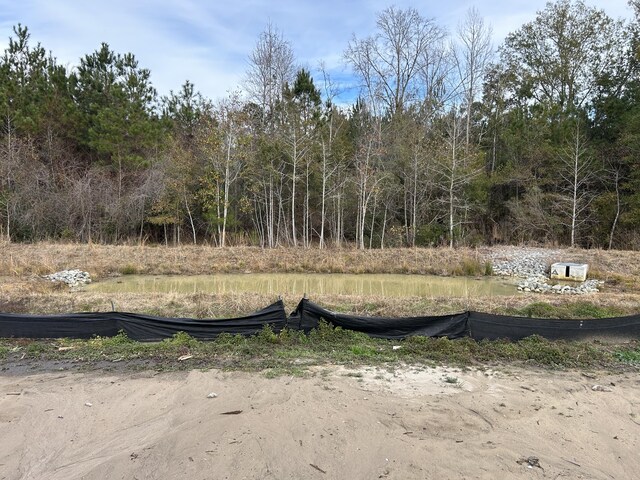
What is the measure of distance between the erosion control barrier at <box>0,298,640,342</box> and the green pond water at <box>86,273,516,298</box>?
4999 mm

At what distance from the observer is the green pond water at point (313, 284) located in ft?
41.1

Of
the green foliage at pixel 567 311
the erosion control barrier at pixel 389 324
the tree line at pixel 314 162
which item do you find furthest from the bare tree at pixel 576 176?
the erosion control barrier at pixel 389 324

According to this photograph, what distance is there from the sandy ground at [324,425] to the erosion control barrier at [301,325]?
1.20 meters

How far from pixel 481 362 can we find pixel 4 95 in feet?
83.4

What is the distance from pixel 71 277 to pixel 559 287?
15.4 meters

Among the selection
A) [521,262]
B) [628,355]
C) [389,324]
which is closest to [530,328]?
[628,355]

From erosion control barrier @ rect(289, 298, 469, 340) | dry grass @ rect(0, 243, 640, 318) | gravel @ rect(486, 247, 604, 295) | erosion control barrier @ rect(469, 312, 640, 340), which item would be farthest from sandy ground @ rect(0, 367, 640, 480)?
gravel @ rect(486, 247, 604, 295)

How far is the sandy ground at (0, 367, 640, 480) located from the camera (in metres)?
3.42

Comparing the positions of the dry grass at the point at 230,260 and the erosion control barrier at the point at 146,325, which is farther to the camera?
the dry grass at the point at 230,260

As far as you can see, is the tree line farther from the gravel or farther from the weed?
the weed

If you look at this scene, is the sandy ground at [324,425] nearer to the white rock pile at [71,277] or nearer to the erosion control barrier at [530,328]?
the erosion control barrier at [530,328]

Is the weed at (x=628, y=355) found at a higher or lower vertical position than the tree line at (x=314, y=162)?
lower

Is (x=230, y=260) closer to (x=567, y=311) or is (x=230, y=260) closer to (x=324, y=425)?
(x=567, y=311)

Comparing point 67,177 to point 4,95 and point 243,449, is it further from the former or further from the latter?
point 243,449
